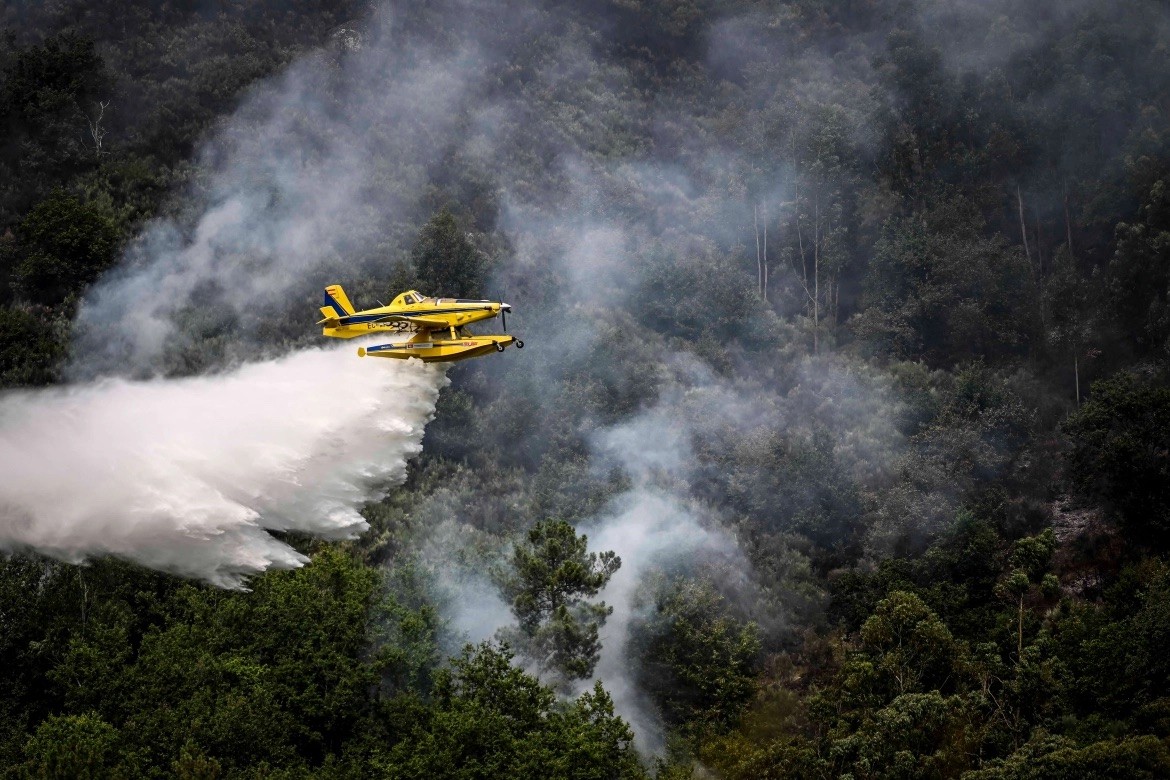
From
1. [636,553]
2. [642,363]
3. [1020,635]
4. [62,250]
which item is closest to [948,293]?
[642,363]

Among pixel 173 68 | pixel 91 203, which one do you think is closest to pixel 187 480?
pixel 91 203

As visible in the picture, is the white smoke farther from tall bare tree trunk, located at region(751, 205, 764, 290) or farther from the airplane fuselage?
tall bare tree trunk, located at region(751, 205, 764, 290)

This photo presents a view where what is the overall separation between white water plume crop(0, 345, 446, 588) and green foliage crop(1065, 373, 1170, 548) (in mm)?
23482

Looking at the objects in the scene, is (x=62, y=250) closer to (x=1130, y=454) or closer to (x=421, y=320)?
(x=421, y=320)

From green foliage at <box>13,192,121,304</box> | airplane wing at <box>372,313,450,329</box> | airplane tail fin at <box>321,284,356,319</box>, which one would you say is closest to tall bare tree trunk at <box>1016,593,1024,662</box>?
airplane wing at <box>372,313,450,329</box>

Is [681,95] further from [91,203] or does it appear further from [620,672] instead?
[620,672]

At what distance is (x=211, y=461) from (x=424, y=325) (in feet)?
25.3

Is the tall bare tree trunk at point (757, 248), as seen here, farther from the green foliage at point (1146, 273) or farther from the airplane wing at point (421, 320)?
the airplane wing at point (421, 320)

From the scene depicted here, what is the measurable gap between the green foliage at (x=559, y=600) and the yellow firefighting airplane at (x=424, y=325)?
335 inches

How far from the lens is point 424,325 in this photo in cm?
5419

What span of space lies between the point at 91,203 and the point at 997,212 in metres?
38.5

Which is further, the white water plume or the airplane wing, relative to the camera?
the airplane wing

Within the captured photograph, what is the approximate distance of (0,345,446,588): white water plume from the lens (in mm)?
53312

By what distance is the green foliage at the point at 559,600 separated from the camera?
59.4m
